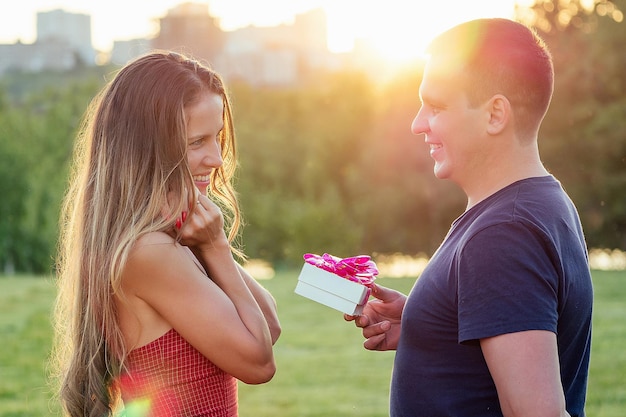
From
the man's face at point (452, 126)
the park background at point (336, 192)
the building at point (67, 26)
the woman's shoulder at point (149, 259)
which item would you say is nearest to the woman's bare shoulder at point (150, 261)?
the woman's shoulder at point (149, 259)

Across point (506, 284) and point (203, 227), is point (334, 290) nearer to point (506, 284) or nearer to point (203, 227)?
point (203, 227)

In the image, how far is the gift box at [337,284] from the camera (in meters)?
2.96

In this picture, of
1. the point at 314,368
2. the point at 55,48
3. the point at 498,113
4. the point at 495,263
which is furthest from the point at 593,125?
the point at 55,48

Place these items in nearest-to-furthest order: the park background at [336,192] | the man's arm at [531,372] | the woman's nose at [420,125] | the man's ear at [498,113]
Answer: the man's arm at [531,372] → the man's ear at [498,113] → the woman's nose at [420,125] → the park background at [336,192]

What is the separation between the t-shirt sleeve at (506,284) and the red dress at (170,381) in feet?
3.19

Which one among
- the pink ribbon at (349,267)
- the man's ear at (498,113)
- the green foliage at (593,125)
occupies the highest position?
the man's ear at (498,113)

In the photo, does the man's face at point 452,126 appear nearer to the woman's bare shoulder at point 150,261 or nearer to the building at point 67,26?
the woman's bare shoulder at point 150,261

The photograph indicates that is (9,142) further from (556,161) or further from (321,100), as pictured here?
(556,161)

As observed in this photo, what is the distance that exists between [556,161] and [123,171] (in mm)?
33197

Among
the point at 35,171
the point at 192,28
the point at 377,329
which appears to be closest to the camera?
the point at 377,329

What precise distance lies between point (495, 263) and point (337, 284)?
846 millimetres

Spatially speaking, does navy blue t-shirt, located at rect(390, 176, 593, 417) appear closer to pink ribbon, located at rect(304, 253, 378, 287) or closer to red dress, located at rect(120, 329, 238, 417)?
pink ribbon, located at rect(304, 253, 378, 287)

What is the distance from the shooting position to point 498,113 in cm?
241

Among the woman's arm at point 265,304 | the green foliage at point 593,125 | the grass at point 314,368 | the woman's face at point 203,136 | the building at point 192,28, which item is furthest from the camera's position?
the building at point 192,28
